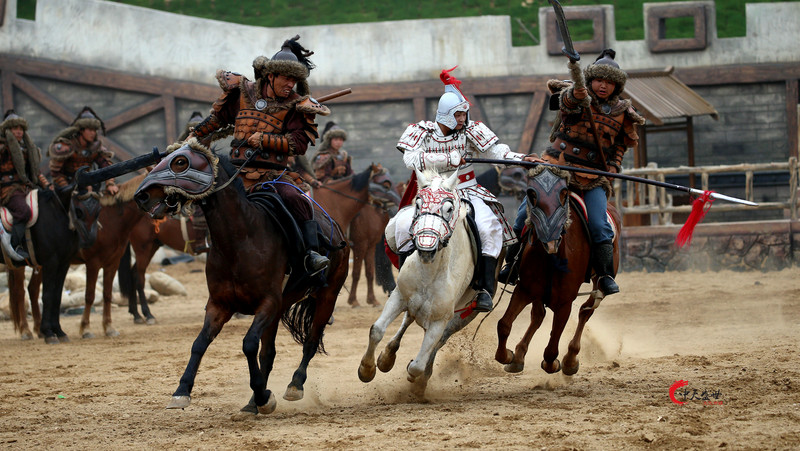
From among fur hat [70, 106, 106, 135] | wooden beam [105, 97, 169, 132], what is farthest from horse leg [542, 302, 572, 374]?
wooden beam [105, 97, 169, 132]

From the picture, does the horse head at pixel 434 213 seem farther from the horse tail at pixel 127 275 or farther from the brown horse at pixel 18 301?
the horse tail at pixel 127 275

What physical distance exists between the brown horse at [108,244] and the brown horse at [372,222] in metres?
3.71

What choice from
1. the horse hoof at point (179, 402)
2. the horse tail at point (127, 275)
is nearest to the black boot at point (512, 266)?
the horse hoof at point (179, 402)

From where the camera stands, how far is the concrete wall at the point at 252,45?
834 inches

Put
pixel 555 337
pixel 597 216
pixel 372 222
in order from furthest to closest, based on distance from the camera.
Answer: pixel 372 222 < pixel 597 216 < pixel 555 337

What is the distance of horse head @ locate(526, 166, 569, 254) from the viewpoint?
24.2 ft

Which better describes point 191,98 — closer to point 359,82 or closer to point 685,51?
point 359,82

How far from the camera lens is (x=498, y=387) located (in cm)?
796

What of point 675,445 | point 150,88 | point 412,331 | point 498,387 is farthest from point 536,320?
point 150,88

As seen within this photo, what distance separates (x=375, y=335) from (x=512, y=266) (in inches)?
65.7

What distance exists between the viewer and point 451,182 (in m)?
7.31

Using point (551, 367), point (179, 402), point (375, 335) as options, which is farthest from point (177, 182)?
point (551, 367)

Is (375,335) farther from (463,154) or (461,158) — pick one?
(463,154)

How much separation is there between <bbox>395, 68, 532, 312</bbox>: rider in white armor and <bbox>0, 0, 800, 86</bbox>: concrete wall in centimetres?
1344
